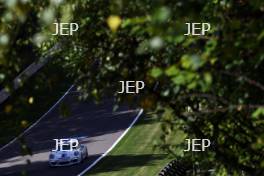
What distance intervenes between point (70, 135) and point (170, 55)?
3412 cm

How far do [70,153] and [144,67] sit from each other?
28.1m

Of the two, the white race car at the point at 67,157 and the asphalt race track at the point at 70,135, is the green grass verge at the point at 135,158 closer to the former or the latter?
the asphalt race track at the point at 70,135

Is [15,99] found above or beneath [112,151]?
above

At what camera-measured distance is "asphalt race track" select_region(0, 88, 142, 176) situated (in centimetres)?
3259

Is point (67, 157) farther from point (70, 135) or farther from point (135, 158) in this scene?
point (70, 135)

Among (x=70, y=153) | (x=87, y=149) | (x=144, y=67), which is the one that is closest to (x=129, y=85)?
(x=144, y=67)

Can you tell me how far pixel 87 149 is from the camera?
35.6m

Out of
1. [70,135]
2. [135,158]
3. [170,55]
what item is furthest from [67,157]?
[170,55]

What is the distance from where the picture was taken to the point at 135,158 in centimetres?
3198

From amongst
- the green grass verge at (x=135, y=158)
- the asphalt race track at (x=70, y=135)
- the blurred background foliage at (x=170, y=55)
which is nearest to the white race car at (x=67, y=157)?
the asphalt race track at (x=70, y=135)

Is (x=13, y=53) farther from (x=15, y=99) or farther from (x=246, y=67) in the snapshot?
(x=246, y=67)

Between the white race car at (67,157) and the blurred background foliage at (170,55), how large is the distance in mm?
25512

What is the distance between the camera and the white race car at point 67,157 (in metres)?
32.8

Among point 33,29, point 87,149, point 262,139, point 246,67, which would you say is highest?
point 33,29
